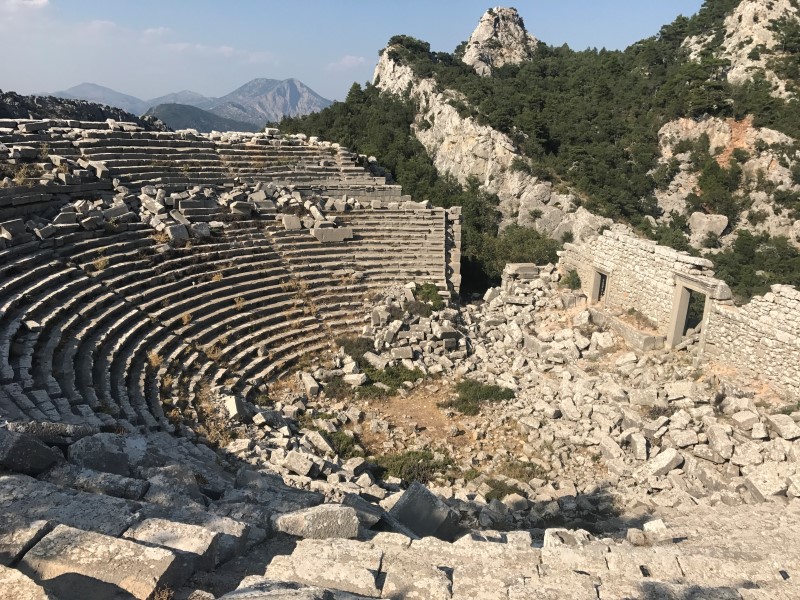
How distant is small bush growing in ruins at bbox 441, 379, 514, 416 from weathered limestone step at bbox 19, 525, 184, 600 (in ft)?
27.0

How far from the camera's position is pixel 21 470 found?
463 cm

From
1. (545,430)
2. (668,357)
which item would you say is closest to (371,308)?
(545,430)

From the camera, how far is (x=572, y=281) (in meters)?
15.5

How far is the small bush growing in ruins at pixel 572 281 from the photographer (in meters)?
15.4

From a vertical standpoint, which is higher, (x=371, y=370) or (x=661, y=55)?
(x=661, y=55)

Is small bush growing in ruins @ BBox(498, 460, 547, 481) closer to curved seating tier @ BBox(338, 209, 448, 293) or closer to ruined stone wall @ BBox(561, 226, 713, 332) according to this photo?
ruined stone wall @ BBox(561, 226, 713, 332)

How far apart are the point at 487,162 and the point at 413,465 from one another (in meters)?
23.5

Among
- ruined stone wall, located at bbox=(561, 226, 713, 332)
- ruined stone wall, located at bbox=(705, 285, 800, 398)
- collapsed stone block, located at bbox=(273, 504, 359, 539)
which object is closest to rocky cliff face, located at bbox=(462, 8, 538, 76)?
ruined stone wall, located at bbox=(561, 226, 713, 332)

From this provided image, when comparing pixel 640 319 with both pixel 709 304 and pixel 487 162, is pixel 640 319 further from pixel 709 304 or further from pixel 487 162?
pixel 487 162

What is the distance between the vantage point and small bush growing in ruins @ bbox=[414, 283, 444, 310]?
1489 centimetres

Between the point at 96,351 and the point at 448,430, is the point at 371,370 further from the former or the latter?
the point at 96,351

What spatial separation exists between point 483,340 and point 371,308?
3154 mm

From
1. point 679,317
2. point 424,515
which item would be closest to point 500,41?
point 679,317

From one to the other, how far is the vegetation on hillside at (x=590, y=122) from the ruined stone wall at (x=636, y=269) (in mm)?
4846
